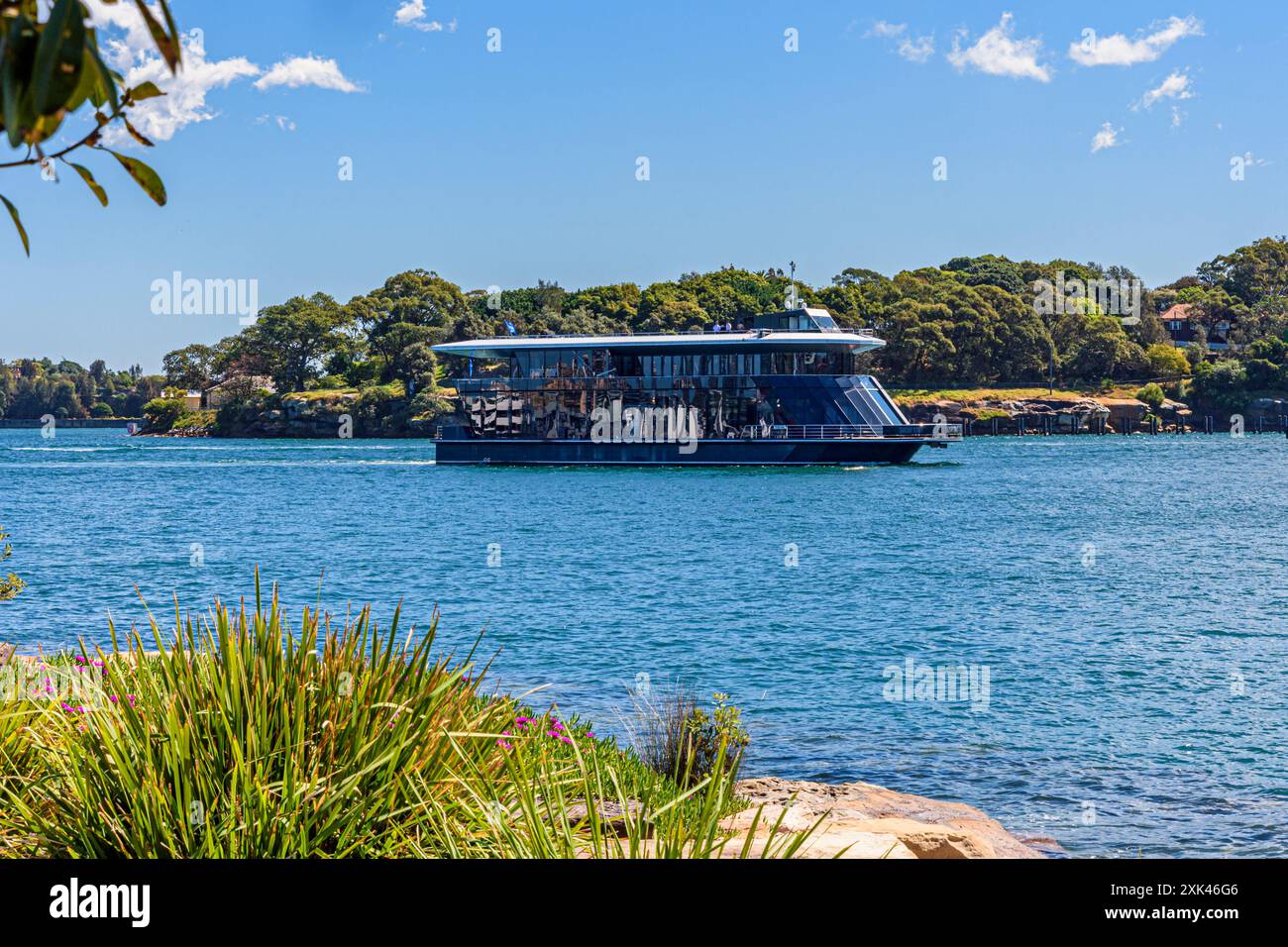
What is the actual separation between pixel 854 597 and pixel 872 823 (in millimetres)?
18107

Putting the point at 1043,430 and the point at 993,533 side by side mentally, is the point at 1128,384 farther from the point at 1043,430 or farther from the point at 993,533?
the point at 993,533

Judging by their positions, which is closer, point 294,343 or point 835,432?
point 835,432

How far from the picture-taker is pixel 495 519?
154 feet

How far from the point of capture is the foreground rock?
7.82m

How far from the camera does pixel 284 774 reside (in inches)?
241

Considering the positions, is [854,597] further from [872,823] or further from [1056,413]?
[1056,413]

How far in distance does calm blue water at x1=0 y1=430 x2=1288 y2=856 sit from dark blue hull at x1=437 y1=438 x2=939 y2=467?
1.93 m

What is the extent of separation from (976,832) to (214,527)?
3946 centimetres

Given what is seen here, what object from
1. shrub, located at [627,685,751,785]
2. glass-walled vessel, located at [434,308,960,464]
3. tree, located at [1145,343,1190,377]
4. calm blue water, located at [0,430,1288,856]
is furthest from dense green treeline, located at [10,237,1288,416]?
shrub, located at [627,685,751,785]

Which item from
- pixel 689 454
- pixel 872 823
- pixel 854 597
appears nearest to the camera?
pixel 872 823

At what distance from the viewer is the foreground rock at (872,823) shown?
7824 millimetres

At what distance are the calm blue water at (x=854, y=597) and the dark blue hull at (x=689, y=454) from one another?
1932mm

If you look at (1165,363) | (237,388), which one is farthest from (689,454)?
(237,388)

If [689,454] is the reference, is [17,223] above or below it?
above
